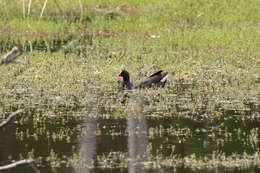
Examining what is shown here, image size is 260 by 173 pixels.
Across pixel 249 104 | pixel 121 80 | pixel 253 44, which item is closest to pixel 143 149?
pixel 249 104

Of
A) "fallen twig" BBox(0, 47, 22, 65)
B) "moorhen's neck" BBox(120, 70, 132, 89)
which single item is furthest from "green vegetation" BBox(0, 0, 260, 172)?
"fallen twig" BBox(0, 47, 22, 65)

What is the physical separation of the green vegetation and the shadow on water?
43mm

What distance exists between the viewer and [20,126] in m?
11.6

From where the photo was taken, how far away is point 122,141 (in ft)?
34.4

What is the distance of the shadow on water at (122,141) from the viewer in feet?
30.0

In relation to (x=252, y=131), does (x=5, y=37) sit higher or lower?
higher

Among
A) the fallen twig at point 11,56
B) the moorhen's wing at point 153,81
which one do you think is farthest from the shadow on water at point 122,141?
the fallen twig at point 11,56

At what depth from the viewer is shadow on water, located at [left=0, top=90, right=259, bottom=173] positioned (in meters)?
9.16

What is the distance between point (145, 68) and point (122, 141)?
7235 mm

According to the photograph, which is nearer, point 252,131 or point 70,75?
point 252,131

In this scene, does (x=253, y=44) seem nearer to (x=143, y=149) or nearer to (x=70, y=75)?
(x=70, y=75)

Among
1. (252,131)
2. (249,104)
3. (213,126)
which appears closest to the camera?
(252,131)

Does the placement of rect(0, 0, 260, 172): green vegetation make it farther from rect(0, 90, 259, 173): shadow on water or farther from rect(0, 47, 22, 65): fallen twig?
rect(0, 47, 22, 65): fallen twig

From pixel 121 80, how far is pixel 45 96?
102 inches
